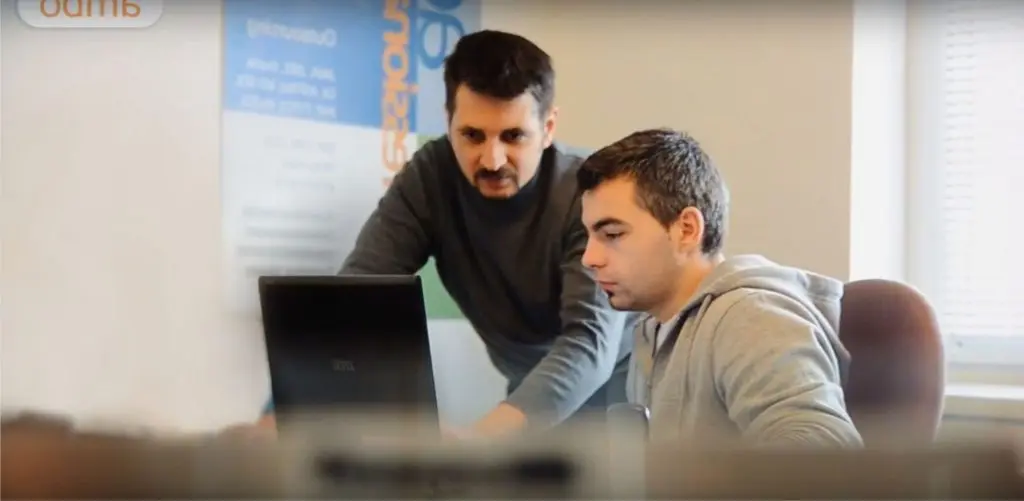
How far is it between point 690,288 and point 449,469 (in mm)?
624

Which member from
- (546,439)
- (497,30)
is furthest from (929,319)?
(546,439)

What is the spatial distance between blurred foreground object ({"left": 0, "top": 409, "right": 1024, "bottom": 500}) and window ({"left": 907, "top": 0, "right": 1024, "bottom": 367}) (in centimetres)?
99

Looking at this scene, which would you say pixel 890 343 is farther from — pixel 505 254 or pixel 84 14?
pixel 84 14

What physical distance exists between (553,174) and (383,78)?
0.20 meters

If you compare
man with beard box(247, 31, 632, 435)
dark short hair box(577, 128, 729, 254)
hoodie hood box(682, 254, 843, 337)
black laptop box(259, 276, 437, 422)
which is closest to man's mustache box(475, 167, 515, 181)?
man with beard box(247, 31, 632, 435)

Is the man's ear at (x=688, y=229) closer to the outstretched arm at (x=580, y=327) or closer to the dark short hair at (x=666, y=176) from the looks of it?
the dark short hair at (x=666, y=176)

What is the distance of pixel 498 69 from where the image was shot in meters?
0.92

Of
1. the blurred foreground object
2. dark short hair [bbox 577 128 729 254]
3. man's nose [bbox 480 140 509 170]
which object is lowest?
the blurred foreground object

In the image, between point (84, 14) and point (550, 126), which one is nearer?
point (84, 14)

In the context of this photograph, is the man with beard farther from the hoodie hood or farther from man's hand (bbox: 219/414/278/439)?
man's hand (bbox: 219/414/278/439)

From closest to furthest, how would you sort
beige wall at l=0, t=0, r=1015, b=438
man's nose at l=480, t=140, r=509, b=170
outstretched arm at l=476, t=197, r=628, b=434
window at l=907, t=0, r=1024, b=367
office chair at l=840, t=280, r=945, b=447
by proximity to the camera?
beige wall at l=0, t=0, r=1015, b=438 < office chair at l=840, t=280, r=945, b=447 < outstretched arm at l=476, t=197, r=628, b=434 < man's nose at l=480, t=140, r=509, b=170 < window at l=907, t=0, r=1024, b=367

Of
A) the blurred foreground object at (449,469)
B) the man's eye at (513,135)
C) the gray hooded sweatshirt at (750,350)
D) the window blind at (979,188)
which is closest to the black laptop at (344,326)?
the gray hooded sweatshirt at (750,350)

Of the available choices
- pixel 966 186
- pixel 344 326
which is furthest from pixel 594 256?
pixel 966 186

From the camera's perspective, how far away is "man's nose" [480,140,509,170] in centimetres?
94
